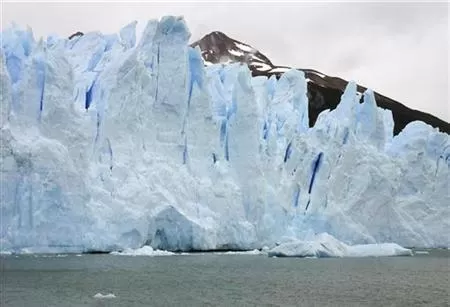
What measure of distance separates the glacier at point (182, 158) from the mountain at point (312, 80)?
19.9 m

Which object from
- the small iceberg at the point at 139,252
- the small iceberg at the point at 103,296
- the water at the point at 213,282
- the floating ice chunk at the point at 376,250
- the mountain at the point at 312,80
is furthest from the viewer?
the mountain at the point at 312,80

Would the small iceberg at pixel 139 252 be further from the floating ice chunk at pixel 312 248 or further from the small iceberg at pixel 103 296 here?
the small iceberg at pixel 103 296

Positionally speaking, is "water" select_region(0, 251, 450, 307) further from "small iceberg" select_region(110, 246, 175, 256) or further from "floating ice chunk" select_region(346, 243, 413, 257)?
"floating ice chunk" select_region(346, 243, 413, 257)

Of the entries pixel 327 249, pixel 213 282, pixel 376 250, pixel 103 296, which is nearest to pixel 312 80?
pixel 376 250

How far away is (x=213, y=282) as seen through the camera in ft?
61.8

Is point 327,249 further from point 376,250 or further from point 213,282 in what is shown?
point 213,282

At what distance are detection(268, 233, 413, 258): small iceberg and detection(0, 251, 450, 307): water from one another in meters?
1.41

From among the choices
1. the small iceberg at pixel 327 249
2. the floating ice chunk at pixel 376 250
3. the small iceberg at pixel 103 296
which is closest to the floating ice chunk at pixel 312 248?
the small iceberg at pixel 327 249

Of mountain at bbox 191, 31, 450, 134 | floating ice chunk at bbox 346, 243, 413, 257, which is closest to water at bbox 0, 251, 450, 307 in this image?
floating ice chunk at bbox 346, 243, 413, 257

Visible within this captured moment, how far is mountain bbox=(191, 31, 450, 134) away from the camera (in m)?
56.7

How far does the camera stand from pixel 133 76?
87.1ft

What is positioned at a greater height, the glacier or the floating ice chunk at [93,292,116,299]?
the glacier

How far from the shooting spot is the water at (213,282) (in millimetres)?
15945

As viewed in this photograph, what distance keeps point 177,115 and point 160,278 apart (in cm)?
990
